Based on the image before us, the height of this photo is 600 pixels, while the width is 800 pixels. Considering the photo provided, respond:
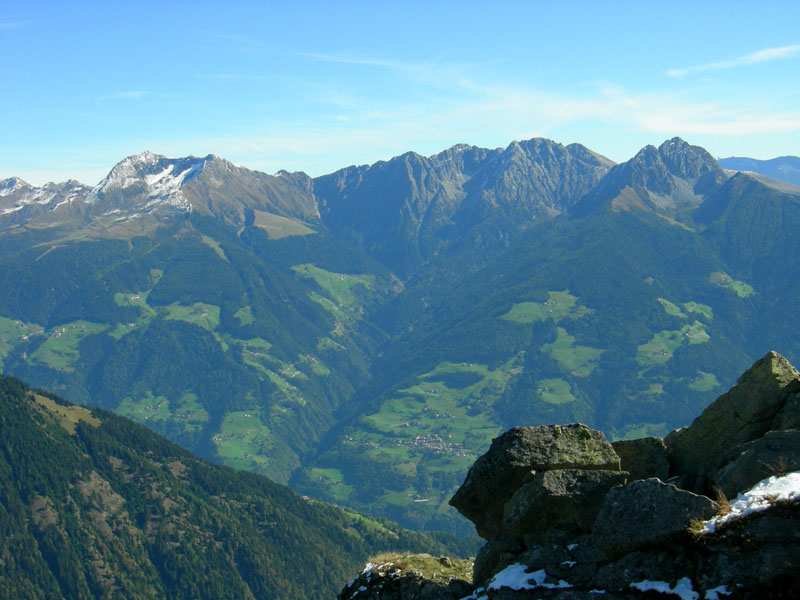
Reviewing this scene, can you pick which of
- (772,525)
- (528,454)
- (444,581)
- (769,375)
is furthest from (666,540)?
(769,375)

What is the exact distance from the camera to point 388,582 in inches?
1095

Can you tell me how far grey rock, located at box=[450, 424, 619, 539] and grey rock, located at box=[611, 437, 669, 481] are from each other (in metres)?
1.90

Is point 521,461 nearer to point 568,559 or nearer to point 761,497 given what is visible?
point 568,559

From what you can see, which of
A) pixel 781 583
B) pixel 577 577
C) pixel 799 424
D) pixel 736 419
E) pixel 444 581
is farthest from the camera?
pixel 736 419

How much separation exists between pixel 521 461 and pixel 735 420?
949 centimetres

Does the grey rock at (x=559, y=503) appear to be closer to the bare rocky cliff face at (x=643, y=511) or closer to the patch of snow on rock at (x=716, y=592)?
the bare rocky cliff face at (x=643, y=511)

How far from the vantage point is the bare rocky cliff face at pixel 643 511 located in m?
19.7

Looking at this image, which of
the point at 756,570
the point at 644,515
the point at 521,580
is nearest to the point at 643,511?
the point at 644,515

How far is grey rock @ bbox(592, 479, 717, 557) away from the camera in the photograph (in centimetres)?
2128

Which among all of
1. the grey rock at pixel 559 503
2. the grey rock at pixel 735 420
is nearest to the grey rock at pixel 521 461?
the grey rock at pixel 559 503

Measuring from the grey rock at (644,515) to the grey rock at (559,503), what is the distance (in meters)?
2.12

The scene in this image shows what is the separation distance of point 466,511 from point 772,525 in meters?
13.3

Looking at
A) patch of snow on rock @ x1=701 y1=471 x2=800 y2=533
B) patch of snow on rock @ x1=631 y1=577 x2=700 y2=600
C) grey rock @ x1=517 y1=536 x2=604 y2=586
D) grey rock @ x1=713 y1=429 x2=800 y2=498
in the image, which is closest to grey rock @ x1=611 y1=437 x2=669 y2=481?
grey rock @ x1=713 y1=429 x2=800 y2=498

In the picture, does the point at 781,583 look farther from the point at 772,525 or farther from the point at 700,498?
the point at 700,498
